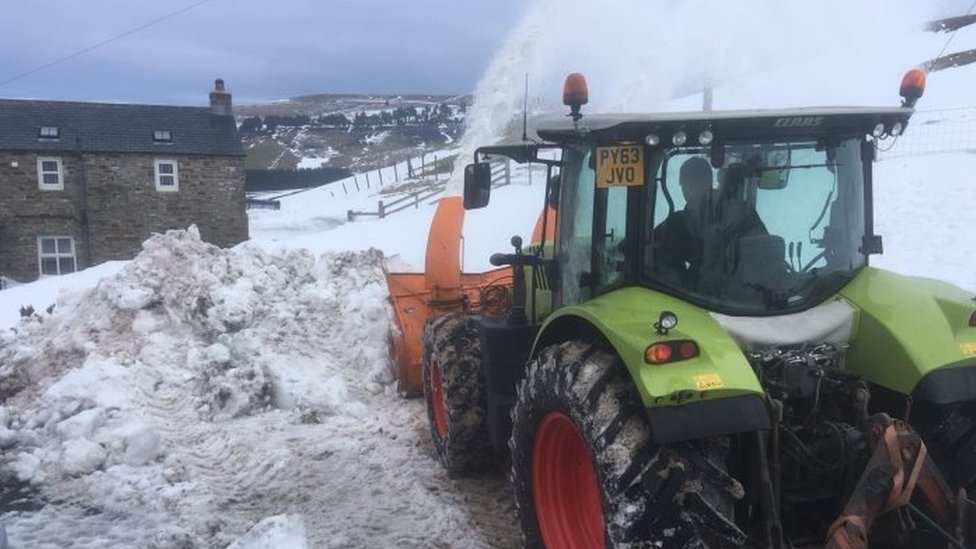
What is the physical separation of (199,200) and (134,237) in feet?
9.16

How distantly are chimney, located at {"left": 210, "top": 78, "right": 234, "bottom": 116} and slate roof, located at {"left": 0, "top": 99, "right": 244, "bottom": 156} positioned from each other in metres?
0.30

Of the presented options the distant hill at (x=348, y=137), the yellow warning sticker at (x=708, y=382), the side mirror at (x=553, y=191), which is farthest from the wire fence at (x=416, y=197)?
the yellow warning sticker at (x=708, y=382)

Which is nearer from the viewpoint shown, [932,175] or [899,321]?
[899,321]

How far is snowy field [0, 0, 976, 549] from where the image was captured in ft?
18.6

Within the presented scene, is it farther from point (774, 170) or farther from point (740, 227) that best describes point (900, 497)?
point (774, 170)

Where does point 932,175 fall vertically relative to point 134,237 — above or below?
above

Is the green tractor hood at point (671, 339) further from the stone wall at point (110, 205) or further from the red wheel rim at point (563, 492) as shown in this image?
the stone wall at point (110, 205)

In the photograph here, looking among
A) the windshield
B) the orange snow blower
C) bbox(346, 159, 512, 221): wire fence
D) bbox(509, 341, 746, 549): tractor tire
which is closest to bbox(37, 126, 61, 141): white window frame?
bbox(346, 159, 512, 221): wire fence

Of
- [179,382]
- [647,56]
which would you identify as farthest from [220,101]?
[179,382]

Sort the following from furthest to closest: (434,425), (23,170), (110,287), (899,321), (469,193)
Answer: (23,170)
(110,287)
(434,425)
(469,193)
(899,321)

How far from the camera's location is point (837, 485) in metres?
3.63

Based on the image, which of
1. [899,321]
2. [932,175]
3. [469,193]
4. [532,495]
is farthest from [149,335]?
[932,175]

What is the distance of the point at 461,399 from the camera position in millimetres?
6230

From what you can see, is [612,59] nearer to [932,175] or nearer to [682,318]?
[932,175]
